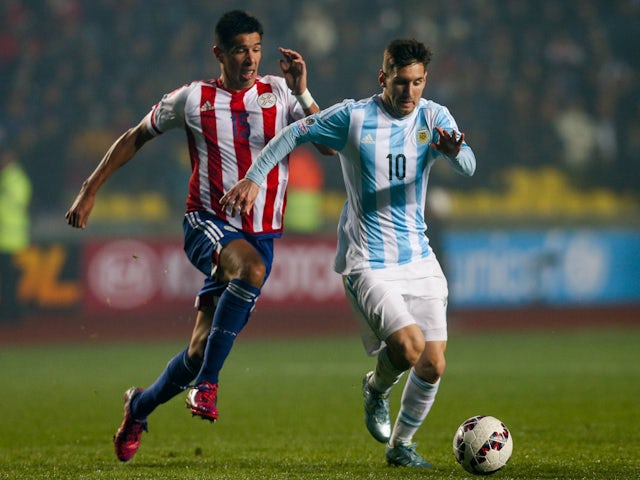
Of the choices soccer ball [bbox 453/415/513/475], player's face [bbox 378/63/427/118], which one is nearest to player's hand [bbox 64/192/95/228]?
player's face [bbox 378/63/427/118]

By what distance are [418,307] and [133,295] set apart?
27.4ft

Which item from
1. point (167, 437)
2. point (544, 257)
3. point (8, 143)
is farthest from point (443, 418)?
point (8, 143)

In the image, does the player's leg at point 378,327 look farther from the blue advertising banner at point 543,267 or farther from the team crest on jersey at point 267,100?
the blue advertising banner at point 543,267

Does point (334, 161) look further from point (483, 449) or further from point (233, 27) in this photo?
point (483, 449)

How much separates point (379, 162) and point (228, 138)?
807 mm

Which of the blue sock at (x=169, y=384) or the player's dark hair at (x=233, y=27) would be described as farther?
the blue sock at (x=169, y=384)

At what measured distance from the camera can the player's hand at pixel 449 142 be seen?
5016 millimetres

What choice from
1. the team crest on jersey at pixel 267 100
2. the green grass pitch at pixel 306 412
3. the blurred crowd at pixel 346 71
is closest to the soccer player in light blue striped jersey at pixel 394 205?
the team crest on jersey at pixel 267 100

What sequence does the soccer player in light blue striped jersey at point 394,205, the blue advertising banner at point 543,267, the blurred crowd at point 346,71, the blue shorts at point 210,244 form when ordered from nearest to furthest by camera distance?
the soccer player in light blue striped jersey at point 394,205 → the blue shorts at point 210,244 → the blue advertising banner at point 543,267 → the blurred crowd at point 346,71

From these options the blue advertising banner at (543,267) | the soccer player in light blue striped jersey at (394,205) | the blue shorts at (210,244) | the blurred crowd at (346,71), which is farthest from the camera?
the blurred crowd at (346,71)

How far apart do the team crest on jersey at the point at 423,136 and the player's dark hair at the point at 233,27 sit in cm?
96

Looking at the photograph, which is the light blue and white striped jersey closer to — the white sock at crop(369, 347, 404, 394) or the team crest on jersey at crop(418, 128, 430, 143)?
the team crest on jersey at crop(418, 128, 430, 143)

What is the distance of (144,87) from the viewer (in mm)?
16203

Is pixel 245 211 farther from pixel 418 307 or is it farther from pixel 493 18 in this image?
pixel 493 18
